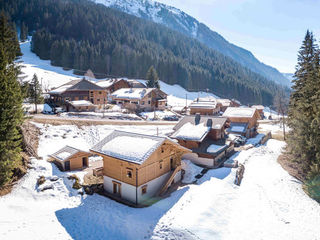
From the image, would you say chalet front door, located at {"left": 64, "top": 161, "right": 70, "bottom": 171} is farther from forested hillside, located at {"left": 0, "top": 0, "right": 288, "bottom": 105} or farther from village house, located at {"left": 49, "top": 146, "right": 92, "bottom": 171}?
forested hillside, located at {"left": 0, "top": 0, "right": 288, "bottom": 105}

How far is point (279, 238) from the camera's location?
15742 millimetres

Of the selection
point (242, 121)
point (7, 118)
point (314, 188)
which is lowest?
point (314, 188)

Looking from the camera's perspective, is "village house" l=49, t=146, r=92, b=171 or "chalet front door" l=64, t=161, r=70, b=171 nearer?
"village house" l=49, t=146, r=92, b=171

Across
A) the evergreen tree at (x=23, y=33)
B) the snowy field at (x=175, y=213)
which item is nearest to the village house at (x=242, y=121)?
the snowy field at (x=175, y=213)

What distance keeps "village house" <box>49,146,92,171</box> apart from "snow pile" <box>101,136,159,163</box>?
197 inches

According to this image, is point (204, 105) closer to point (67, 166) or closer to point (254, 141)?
point (254, 141)

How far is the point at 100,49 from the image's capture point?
114 m

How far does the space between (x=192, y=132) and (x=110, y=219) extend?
17.6 metres

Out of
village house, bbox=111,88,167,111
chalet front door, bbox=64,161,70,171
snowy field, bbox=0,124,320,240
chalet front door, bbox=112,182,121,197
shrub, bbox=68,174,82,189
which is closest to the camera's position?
snowy field, bbox=0,124,320,240

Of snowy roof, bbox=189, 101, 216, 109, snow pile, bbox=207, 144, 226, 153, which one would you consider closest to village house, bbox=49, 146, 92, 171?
snow pile, bbox=207, 144, 226, 153

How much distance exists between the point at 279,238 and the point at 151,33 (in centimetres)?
17671

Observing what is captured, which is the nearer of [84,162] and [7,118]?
[7,118]

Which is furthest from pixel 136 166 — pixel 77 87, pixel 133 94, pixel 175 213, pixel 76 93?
pixel 77 87

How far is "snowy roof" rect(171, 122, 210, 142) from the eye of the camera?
3059 cm
